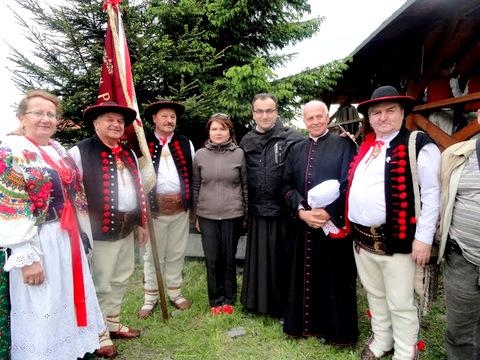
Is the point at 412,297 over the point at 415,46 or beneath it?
beneath

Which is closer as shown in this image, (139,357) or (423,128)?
(139,357)

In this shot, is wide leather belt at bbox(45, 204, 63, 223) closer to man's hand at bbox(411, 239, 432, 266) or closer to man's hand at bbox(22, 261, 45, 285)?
man's hand at bbox(22, 261, 45, 285)

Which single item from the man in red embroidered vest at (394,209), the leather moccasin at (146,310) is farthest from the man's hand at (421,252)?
the leather moccasin at (146,310)

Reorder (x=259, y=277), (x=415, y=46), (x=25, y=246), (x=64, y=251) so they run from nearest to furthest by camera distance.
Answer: (x=25, y=246), (x=64, y=251), (x=259, y=277), (x=415, y=46)

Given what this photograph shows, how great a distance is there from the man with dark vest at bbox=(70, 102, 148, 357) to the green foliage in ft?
6.60

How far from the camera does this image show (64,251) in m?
2.45

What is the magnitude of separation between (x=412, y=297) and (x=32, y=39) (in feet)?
18.5

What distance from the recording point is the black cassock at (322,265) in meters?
3.09

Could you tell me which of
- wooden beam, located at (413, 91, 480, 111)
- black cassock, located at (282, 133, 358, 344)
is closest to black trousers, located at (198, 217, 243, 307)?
black cassock, located at (282, 133, 358, 344)

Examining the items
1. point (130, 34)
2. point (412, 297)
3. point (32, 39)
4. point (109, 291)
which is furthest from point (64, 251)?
point (32, 39)

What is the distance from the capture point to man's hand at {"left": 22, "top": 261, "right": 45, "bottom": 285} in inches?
86.2

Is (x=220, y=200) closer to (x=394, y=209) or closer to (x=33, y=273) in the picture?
(x=394, y=209)

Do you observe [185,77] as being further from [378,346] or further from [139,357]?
[378,346]

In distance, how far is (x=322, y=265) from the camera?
3.13 m
